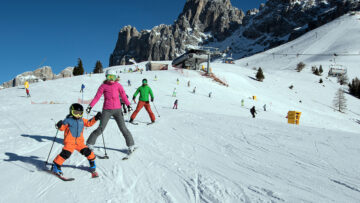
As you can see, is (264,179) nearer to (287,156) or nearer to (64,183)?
(287,156)

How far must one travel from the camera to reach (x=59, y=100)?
18.4m

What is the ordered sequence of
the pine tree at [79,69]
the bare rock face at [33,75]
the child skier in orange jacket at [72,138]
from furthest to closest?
1. the bare rock face at [33,75]
2. the pine tree at [79,69]
3. the child skier in orange jacket at [72,138]

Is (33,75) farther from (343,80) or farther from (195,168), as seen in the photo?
(343,80)

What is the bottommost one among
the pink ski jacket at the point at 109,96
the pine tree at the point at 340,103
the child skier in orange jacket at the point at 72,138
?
the pine tree at the point at 340,103

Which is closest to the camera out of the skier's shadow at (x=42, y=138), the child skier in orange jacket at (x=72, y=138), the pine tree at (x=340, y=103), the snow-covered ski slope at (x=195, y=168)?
the snow-covered ski slope at (x=195, y=168)

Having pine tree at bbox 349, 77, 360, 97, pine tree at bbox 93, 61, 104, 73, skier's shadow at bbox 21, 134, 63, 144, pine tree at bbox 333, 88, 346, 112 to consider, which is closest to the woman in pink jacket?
skier's shadow at bbox 21, 134, 63, 144

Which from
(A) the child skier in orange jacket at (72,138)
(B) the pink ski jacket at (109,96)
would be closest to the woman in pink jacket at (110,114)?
(B) the pink ski jacket at (109,96)

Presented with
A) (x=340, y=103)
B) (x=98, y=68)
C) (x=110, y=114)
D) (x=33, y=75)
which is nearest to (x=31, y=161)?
(x=110, y=114)

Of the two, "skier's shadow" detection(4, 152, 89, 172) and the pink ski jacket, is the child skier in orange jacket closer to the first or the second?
"skier's shadow" detection(4, 152, 89, 172)

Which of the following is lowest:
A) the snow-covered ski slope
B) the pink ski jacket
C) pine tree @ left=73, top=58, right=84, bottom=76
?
the snow-covered ski slope

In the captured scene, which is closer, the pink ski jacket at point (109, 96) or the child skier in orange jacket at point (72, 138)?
the child skier in orange jacket at point (72, 138)

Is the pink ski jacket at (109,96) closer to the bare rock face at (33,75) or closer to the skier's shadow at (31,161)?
the skier's shadow at (31,161)

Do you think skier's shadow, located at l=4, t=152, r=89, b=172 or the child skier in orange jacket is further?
skier's shadow, located at l=4, t=152, r=89, b=172

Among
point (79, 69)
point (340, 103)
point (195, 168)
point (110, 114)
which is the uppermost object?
point (79, 69)
